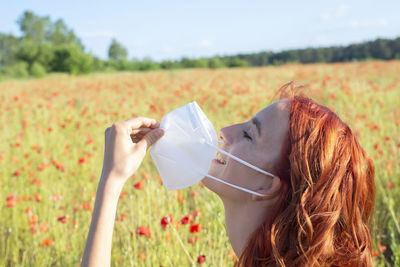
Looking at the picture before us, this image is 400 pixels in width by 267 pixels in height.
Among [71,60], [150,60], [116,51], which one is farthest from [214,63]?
[116,51]

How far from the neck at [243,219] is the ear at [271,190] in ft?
0.08

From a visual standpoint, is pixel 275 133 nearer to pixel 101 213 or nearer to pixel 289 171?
pixel 289 171

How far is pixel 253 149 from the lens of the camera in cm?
102

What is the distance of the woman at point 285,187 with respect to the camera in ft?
2.89

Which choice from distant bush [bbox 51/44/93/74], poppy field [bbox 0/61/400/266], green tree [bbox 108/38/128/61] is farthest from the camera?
green tree [bbox 108/38/128/61]

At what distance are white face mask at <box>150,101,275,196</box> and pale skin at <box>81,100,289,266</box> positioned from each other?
0.11ft

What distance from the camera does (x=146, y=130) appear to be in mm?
1065

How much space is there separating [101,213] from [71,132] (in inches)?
151

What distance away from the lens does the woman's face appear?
1002 millimetres

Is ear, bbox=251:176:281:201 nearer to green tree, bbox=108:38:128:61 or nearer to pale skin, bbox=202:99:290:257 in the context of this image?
pale skin, bbox=202:99:290:257

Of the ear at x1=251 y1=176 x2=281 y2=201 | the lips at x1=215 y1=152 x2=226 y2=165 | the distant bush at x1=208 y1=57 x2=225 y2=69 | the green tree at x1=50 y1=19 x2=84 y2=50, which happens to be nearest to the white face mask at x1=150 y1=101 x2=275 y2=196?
→ the lips at x1=215 y1=152 x2=226 y2=165

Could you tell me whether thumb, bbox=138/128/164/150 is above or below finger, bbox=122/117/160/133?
below

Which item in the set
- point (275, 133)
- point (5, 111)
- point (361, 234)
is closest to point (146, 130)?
point (275, 133)

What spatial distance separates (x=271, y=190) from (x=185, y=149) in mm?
275
